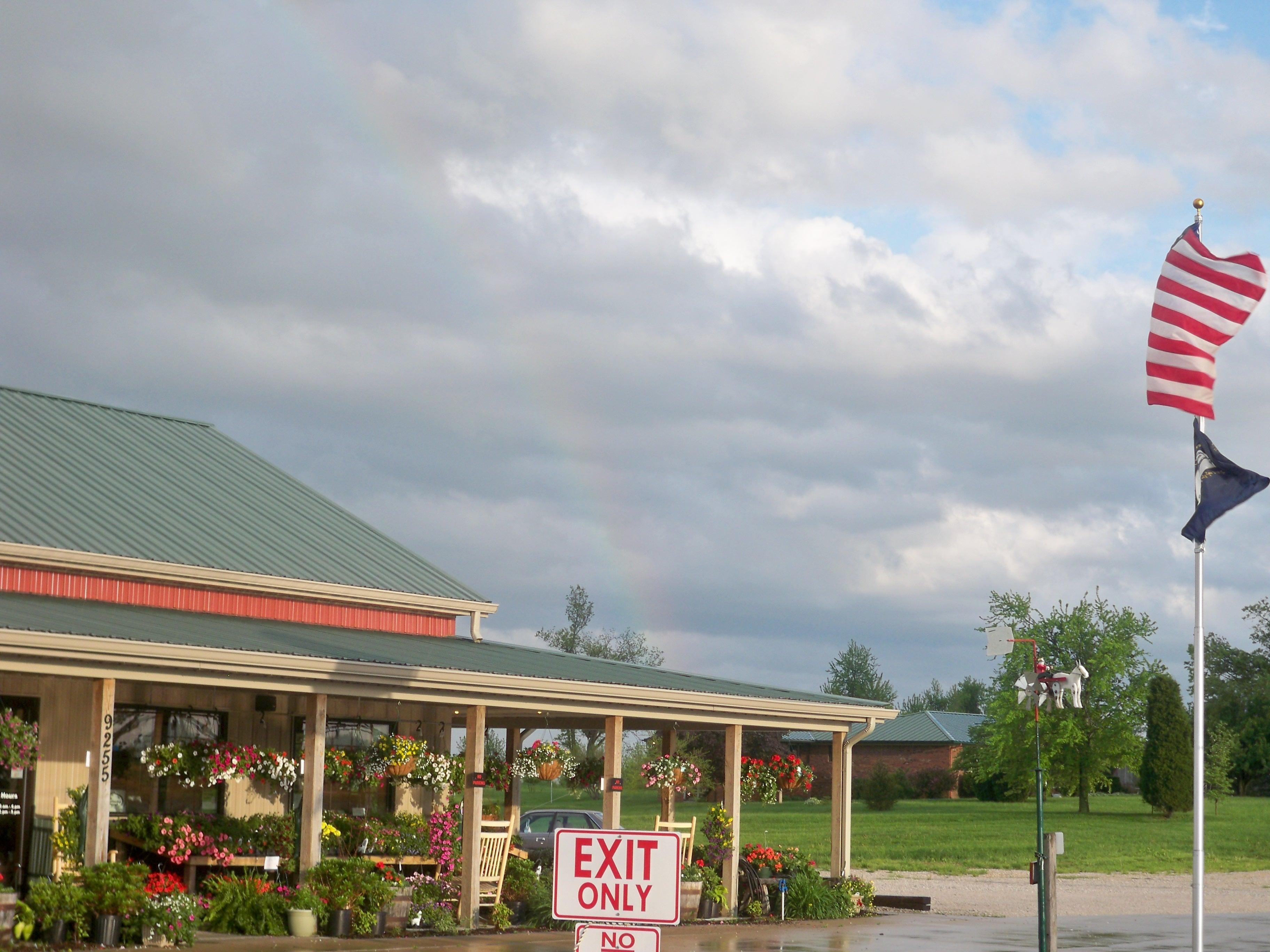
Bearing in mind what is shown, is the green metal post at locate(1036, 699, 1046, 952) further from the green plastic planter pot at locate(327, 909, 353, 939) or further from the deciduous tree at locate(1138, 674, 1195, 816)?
the deciduous tree at locate(1138, 674, 1195, 816)

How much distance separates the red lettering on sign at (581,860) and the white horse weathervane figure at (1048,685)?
1208 cm

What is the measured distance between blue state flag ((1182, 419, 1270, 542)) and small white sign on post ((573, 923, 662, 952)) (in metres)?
8.48

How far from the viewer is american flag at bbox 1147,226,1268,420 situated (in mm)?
13281

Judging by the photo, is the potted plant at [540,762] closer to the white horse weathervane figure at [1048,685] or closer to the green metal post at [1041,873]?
the white horse weathervane figure at [1048,685]

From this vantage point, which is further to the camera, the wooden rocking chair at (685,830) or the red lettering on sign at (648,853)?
the wooden rocking chair at (685,830)

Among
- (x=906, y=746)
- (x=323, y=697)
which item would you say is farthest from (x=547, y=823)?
(x=906, y=746)

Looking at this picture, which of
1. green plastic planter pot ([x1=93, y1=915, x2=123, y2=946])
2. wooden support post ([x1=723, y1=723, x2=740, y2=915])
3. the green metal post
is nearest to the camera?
green plastic planter pot ([x1=93, y1=915, x2=123, y2=946])

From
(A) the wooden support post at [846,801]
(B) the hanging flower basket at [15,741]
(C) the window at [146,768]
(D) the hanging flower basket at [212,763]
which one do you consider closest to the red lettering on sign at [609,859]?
(B) the hanging flower basket at [15,741]

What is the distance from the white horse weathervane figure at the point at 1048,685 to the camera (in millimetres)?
18188

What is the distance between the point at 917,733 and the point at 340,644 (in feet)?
211

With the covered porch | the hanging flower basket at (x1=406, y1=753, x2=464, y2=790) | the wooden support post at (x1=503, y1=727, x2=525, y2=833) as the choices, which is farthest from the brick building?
the hanging flower basket at (x1=406, y1=753, x2=464, y2=790)

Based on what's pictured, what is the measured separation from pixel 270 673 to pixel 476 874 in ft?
13.3

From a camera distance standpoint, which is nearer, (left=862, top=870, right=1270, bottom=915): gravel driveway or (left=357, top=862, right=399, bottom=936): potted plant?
(left=357, top=862, right=399, bottom=936): potted plant

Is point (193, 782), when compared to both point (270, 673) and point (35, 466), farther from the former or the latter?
point (35, 466)
